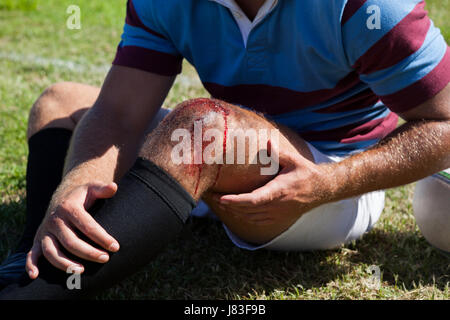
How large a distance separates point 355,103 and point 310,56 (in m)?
0.27

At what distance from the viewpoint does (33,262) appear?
4.63ft

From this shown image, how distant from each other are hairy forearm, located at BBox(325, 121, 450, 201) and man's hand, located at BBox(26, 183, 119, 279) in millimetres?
611

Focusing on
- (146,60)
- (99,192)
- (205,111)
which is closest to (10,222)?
(146,60)

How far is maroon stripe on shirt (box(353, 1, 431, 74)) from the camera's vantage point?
1.45m

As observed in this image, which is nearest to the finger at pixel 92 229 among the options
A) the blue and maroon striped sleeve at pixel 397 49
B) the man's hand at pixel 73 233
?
the man's hand at pixel 73 233

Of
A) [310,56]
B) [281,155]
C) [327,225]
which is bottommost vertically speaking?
[327,225]

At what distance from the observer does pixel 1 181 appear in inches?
100

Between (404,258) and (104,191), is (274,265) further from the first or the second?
(104,191)

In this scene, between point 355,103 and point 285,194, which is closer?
point 285,194

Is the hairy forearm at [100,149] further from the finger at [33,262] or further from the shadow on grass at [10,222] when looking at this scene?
the shadow on grass at [10,222]

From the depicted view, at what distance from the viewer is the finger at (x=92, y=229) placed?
52.6 inches

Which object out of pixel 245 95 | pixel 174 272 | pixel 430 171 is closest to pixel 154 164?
pixel 245 95

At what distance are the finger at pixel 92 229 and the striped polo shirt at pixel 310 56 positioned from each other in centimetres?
66

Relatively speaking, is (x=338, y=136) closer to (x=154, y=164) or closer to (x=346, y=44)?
(x=346, y=44)
